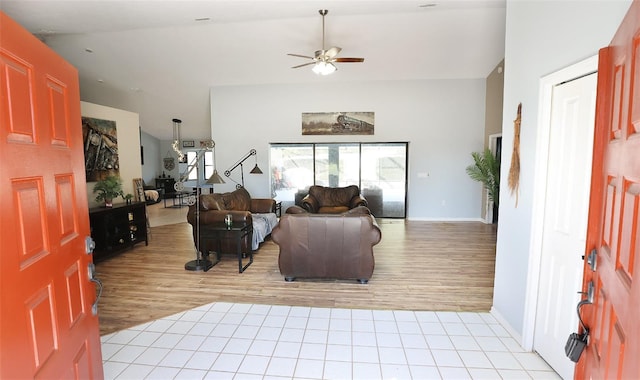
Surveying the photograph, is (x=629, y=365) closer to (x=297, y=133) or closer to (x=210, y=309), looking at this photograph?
(x=210, y=309)

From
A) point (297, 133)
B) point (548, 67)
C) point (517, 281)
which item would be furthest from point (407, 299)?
point (297, 133)

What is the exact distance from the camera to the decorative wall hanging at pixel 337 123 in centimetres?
732

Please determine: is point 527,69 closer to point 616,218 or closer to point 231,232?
point 616,218

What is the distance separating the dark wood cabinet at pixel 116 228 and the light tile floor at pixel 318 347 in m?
2.33

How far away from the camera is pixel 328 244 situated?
3420 mm

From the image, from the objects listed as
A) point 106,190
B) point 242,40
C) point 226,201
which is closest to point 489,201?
point 226,201

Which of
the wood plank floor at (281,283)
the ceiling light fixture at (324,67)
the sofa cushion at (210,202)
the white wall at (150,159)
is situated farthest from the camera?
the white wall at (150,159)

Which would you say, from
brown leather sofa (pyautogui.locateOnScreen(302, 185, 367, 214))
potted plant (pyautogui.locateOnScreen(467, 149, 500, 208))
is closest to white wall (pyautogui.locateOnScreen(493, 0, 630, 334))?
potted plant (pyautogui.locateOnScreen(467, 149, 500, 208))

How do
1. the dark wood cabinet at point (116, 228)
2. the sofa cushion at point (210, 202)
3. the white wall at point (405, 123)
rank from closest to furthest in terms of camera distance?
1. the dark wood cabinet at point (116, 228)
2. the sofa cushion at point (210, 202)
3. the white wall at point (405, 123)

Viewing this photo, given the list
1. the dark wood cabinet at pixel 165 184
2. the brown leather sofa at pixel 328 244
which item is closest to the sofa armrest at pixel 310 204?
the brown leather sofa at pixel 328 244

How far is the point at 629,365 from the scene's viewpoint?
2.47 ft

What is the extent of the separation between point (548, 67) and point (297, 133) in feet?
19.4

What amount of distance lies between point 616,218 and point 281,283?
10.4 feet

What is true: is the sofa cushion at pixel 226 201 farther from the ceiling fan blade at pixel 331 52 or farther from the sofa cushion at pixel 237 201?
the ceiling fan blade at pixel 331 52
